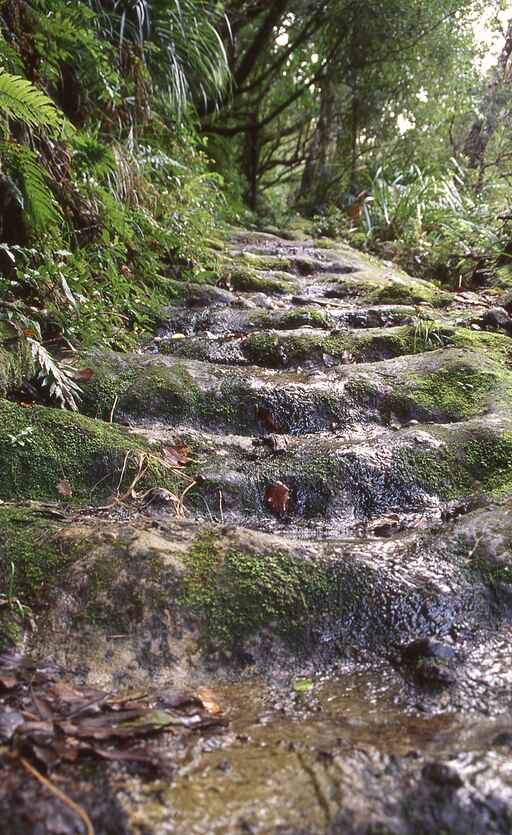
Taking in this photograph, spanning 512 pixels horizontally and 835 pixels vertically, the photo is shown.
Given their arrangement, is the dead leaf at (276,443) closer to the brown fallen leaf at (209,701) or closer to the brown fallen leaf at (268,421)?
the brown fallen leaf at (268,421)

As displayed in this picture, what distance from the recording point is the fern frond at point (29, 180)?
2.63m

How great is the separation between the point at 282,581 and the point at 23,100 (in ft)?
7.29

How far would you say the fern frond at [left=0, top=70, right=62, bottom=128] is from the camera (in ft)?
7.57

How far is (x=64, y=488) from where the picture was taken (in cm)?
205

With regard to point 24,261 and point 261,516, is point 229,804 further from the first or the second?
point 24,261

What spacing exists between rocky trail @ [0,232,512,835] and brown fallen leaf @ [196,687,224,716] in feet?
0.08

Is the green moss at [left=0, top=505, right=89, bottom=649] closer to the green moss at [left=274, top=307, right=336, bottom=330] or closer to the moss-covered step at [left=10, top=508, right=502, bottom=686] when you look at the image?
the moss-covered step at [left=10, top=508, right=502, bottom=686]

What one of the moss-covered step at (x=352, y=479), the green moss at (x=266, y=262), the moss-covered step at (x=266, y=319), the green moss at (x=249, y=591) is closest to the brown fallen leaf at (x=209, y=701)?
the green moss at (x=249, y=591)

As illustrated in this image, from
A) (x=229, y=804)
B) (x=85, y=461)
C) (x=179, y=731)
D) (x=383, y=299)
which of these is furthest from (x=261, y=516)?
(x=383, y=299)

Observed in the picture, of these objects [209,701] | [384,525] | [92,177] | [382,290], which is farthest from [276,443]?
[382,290]

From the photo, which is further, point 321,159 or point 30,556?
point 321,159

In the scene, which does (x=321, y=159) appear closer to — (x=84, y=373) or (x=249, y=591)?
(x=84, y=373)

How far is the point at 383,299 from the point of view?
189 inches

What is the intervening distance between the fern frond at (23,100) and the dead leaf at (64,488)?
1.59m
